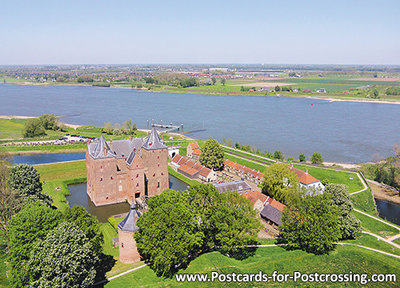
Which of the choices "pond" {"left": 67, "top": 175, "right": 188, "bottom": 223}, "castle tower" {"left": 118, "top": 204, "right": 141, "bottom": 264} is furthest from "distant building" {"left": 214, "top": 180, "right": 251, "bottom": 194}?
"castle tower" {"left": 118, "top": 204, "right": 141, "bottom": 264}

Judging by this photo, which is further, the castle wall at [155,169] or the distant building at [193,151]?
the distant building at [193,151]

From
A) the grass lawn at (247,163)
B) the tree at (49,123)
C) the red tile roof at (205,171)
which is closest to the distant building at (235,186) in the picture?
the red tile roof at (205,171)

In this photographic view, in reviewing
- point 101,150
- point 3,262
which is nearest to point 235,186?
point 101,150

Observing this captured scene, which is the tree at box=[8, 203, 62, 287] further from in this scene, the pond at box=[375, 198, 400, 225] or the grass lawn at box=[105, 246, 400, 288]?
the pond at box=[375, 198, 400, 225]

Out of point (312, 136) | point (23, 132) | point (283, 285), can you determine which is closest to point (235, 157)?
point (312, 136)

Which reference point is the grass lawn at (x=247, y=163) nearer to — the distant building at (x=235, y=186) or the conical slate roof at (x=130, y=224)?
the distant building at (x=235, y=186)

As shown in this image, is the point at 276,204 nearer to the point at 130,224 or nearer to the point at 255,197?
the point at 255,197
